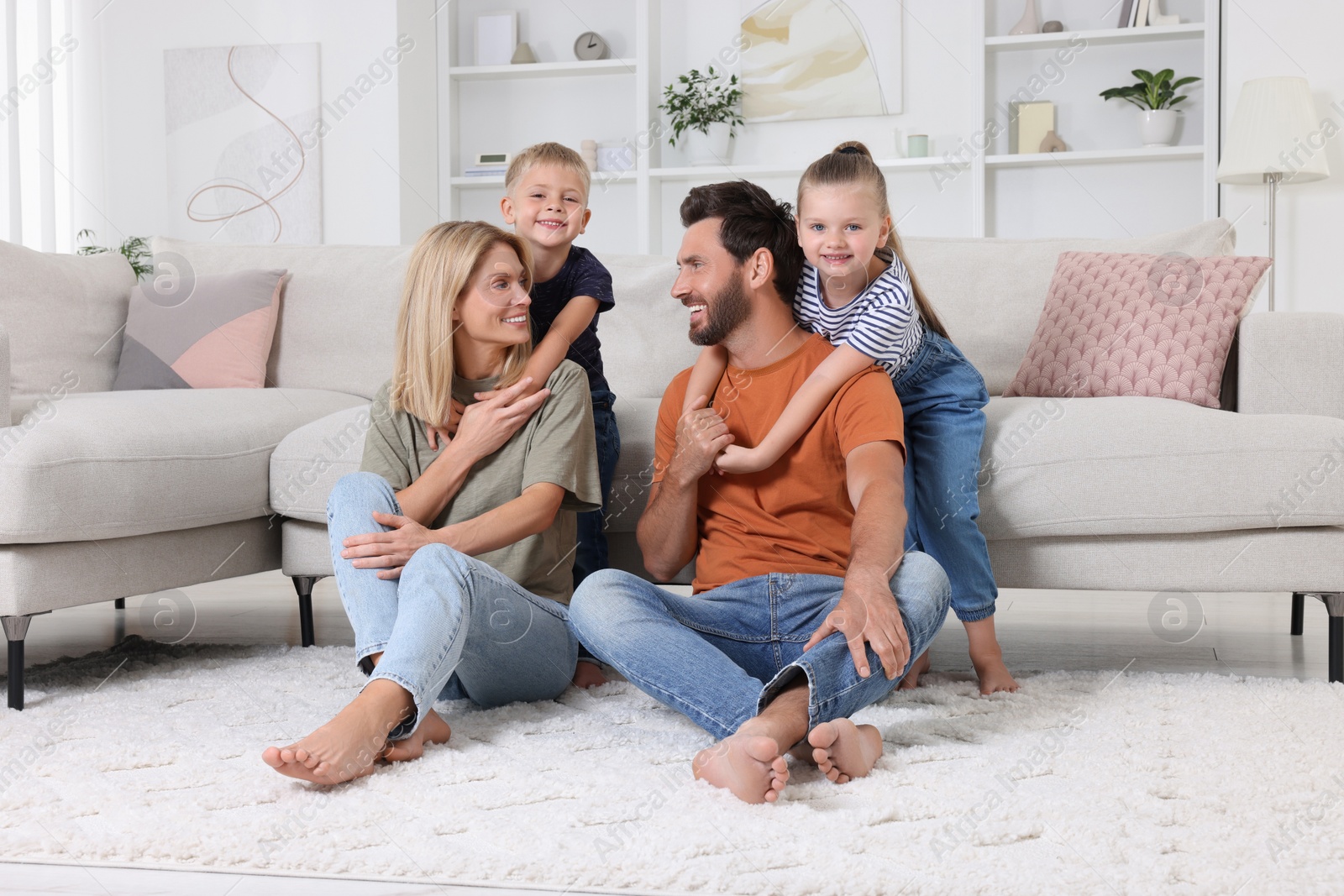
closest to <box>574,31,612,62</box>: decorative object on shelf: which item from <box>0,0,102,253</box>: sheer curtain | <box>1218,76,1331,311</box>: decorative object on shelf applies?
<box>0,0,102,253</box>: sheer curtain

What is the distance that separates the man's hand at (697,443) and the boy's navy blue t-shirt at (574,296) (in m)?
0.37

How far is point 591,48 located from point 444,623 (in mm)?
3789

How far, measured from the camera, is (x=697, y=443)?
1468 millimetres

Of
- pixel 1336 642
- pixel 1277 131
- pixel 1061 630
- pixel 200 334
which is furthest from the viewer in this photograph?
pixel 1277 131

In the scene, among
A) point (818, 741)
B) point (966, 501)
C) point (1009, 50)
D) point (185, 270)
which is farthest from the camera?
point (1009, 50)

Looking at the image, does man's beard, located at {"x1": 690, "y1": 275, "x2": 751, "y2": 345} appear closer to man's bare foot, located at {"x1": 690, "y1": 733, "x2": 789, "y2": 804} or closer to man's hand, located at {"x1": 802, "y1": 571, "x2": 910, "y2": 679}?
man's hand, located at {"x1": 802, "y1": 571, "x2": 910, "y2": 679}

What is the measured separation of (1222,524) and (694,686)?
92 centimetres

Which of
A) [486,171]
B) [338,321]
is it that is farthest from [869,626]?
[486,171]

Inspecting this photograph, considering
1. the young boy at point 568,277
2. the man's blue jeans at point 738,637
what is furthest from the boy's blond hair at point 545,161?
the man's blue jeans at point 738,637

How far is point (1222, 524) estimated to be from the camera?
1.69 metres

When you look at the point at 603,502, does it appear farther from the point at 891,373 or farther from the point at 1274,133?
the point at 1274,133

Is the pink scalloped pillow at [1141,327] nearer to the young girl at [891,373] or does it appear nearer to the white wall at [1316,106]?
the young girl at [891,373]

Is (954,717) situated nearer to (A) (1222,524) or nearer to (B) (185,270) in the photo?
(A) (1222,524)

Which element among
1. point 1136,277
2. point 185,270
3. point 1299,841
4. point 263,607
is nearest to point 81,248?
point 185,270
